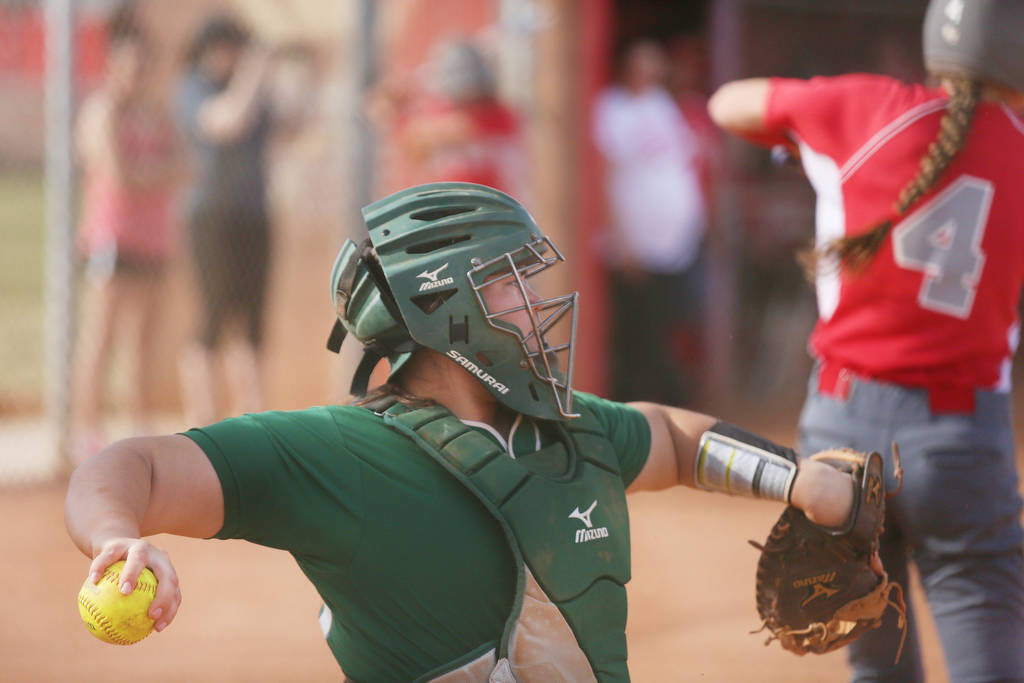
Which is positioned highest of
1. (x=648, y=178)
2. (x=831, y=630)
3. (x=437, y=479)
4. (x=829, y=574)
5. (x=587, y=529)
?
(x=437, y=479)

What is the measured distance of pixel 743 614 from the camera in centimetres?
494

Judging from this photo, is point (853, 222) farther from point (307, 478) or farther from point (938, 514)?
point (307, 478)

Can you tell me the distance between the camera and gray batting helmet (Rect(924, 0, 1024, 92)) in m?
2.85

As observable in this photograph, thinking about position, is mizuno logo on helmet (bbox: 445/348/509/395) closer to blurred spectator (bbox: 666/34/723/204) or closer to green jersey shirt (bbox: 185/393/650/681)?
green jersey shirt (bbox: 185/393/650/681)

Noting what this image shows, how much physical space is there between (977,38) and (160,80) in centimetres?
568

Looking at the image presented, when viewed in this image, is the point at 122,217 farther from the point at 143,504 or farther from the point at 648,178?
the point at 143,504

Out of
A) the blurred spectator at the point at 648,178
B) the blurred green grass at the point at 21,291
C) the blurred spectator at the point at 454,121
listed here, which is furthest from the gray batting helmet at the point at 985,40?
the blurred green grass at the point at 21,291

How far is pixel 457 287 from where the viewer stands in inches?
87.7

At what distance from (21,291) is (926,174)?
13.0 m

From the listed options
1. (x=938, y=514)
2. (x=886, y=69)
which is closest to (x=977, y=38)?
(x=938, y=514)

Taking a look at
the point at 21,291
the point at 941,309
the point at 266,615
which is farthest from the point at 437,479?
the point at 21,291

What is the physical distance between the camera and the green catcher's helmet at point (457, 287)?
2223mm

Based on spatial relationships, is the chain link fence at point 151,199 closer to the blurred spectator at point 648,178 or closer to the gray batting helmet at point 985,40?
the blurred spectator at point 648,178

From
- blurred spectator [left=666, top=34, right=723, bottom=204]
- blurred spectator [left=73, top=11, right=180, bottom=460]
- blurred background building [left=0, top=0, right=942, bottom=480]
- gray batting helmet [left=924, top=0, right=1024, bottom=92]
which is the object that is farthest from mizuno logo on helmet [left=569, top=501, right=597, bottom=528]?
blurred spectator [left=666, top=34, right=723, bottom=204]
